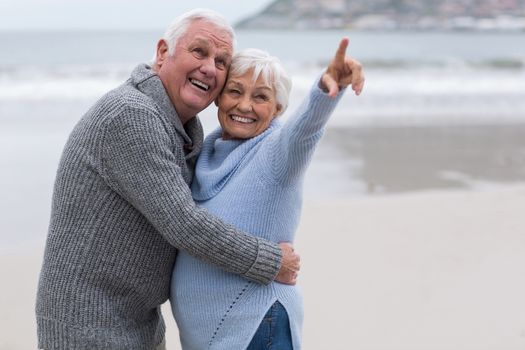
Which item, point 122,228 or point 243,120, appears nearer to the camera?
point 122,228

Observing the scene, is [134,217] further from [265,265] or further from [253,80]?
[253,80]

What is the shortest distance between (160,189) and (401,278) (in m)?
2.97

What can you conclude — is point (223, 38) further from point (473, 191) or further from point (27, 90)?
point (27, 90)

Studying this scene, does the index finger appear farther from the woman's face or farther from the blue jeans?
the blue jeans

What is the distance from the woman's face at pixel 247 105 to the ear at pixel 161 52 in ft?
0.74

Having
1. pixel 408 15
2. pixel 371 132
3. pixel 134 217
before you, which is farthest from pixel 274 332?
pixel 408 15

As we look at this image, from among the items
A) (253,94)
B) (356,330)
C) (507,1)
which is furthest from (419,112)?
(507,1)

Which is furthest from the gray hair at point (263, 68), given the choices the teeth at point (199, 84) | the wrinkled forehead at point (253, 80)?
the teeth at point (199, 84)

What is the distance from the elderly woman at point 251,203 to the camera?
2037mm

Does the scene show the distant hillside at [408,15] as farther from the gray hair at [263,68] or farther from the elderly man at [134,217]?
the elderly man at [134,217]

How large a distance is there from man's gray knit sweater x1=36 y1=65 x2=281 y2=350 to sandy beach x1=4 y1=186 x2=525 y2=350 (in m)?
1.76

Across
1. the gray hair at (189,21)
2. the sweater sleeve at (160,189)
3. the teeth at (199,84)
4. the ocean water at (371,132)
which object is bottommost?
the ocean water at (371,132)

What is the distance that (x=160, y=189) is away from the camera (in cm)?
197

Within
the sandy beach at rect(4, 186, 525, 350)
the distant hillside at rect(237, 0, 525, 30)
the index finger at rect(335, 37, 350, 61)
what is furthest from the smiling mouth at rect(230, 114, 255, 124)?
the distant hillside at rect(237, 0, 525, 30)
